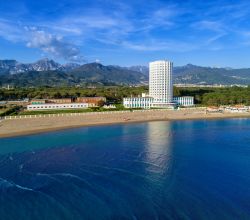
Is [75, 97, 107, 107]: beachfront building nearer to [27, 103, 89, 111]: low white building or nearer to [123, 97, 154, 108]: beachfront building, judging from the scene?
[27, 103, 89, 111]: low white building

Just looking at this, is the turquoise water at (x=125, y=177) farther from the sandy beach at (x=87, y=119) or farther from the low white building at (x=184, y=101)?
the low white building at (x=184, y=101)

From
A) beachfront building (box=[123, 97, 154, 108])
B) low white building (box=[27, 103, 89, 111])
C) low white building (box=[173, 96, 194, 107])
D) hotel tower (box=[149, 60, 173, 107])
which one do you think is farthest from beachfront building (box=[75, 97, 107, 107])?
low white building (box=[173, 96, 194, 107])

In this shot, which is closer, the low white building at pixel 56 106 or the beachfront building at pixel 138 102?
the low white building at pixel 56 106

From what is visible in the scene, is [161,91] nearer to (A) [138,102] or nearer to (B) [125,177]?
(A) [138,102]

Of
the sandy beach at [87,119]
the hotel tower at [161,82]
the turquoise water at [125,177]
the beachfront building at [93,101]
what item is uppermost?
the hotel tower at [161,82]

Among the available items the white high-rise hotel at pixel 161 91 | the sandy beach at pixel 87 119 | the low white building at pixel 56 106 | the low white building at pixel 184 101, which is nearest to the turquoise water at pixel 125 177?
the sandy beach at pixel 87 119

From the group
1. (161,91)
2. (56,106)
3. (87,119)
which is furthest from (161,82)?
(87,119)
